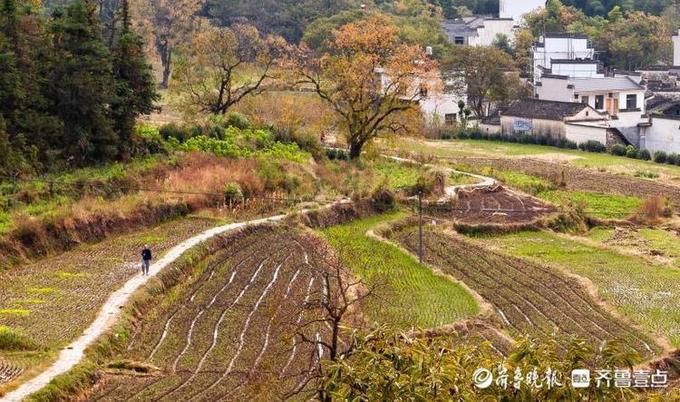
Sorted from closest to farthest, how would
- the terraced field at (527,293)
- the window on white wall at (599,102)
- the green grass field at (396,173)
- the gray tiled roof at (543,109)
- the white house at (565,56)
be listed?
the terraced field at (527,293) → the green grass field at (396,173) → the gray tiled roof at (543,109) → the window on white wall at (599,102) → the white house at (565,56)

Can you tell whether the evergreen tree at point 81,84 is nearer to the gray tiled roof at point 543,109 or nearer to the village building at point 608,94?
the gray tiled roof at point 543,109

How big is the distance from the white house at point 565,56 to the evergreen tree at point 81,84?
117ft

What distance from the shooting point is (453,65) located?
60.6 metres

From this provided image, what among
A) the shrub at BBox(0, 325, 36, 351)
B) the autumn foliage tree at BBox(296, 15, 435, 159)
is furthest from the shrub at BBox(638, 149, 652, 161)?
the shrub at BBox(0, 325, 36, 351)

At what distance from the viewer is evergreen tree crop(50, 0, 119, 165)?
31844 mm

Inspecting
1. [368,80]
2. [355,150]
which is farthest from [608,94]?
[368,80]

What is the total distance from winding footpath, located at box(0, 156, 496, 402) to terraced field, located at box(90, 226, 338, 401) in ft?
1.98

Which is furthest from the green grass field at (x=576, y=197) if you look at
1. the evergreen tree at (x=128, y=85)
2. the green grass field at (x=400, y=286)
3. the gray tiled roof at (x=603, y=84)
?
the gray tiled roof at (x=603, y=84)

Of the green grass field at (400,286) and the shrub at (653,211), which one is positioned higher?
the green grass field at (400,286)

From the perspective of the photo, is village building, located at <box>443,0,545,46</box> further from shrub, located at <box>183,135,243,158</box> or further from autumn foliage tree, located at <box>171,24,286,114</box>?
shrub, located at <box>183,135,243,158</box>

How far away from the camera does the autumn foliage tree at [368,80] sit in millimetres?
→ 41812

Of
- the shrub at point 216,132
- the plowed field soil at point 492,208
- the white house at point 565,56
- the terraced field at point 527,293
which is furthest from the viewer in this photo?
the white house at point 565,56

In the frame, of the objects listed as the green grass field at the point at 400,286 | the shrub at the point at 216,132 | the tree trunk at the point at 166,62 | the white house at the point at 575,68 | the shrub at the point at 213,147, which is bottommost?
the green grass field at the point at 400,286

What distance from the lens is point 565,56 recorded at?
68.1 m
